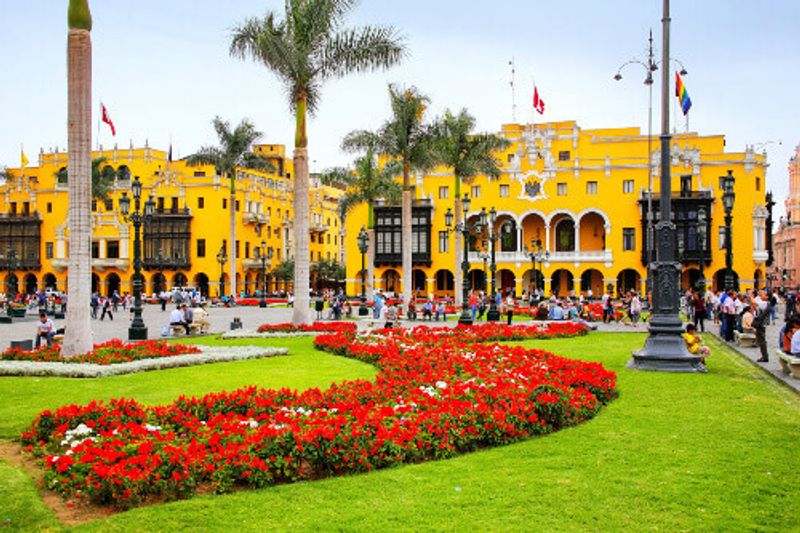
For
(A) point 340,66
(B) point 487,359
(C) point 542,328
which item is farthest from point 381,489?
(A) point 340,66

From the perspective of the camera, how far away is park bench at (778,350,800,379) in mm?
13660

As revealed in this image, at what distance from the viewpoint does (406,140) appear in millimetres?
34781

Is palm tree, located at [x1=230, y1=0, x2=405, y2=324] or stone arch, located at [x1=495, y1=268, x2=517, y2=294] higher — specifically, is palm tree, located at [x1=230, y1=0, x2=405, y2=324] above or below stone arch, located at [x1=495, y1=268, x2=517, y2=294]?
above

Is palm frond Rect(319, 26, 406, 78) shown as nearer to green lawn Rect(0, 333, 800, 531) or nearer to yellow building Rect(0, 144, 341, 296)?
green lawn Rect(0, 333, 800, 531)

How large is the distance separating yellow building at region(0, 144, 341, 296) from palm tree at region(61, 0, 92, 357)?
50.0 m

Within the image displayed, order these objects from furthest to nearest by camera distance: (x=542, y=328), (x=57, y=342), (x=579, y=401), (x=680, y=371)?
(x=542, y=328) → (x=57, y=342) → (x=680, y=371) → (x=579, y=401)

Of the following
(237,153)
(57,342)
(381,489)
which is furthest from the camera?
(237,153)

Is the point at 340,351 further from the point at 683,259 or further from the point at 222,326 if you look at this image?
the point at 683,259

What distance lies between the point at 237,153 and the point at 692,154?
113ft

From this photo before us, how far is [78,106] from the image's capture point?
1508 cm

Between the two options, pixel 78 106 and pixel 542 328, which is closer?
pixel 78 106

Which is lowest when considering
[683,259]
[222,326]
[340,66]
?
[222,326]

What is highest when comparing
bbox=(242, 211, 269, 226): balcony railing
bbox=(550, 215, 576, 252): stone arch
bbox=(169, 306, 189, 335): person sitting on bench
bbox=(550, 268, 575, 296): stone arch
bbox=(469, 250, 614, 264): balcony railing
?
bbox=(242, 211, 269, 226): balcony railing

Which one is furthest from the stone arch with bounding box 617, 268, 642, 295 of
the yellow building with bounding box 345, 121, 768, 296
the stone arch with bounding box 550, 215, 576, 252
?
the stone arch with bounding box 550, 215, 576, 252
